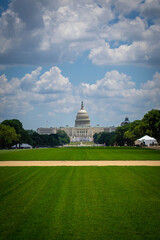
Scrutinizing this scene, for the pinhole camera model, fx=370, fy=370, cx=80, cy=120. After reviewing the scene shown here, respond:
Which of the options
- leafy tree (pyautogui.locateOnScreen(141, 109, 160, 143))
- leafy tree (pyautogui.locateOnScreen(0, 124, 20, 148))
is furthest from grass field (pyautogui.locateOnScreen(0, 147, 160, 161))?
leafy tree (pyautogui.locateOnScreen(0, 124, 20, 148))

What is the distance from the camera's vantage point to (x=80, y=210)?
12.6m

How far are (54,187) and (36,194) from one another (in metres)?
2.02

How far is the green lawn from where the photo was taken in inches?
396

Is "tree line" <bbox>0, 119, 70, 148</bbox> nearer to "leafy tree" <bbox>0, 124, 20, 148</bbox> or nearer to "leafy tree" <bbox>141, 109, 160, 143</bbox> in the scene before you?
"leafy tree" <bbox>0, 124, 20, 148</bbox>

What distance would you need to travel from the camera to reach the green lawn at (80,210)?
396 inches

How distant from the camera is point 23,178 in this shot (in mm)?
21344

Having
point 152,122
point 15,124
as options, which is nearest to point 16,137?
point 15,124

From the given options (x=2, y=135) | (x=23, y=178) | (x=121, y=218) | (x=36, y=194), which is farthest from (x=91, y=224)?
(x=2, y=135)

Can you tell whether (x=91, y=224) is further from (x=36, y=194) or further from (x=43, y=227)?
(x=36, y=194)

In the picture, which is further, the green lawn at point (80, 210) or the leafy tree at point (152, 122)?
the leafy tree at point (152, 122)

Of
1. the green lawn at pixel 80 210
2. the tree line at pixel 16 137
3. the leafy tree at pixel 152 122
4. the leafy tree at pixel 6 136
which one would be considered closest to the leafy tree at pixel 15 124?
the tree line at pixel 16 137

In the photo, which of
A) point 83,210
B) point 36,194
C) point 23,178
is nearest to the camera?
point 83,210

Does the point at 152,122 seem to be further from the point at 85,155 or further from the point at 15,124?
the point at 85,155

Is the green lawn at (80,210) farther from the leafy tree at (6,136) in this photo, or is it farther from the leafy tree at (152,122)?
the leafy tree at (6,136)
